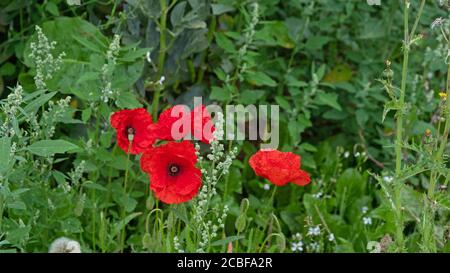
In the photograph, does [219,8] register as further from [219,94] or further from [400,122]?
[400,122]

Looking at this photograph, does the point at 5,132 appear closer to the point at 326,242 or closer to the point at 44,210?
the point at 44,210

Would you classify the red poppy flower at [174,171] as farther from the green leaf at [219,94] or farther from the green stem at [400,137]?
the green leaf at [219,94]

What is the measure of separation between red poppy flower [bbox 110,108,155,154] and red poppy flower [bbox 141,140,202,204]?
8cm

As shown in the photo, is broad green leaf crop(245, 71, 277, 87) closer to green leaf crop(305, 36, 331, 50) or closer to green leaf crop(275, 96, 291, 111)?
green leaf crop(275, 96, 291, 111)

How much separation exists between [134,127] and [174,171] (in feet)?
0.64

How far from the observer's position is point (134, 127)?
242 cm

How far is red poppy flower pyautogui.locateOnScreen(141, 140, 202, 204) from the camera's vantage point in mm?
2271

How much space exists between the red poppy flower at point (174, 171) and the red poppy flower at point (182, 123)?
0.11 ft

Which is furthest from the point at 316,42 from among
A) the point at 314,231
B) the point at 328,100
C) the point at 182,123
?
the point at 182,123

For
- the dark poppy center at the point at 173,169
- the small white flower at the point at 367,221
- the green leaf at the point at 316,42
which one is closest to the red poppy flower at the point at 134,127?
the dark poppy center at the point at 173,169

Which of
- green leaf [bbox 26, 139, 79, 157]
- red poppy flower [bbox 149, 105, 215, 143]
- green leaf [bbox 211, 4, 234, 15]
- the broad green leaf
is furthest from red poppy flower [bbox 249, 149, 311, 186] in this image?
green leaf [bbox 211, 4, 234, 15]

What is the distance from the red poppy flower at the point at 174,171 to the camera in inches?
89.4

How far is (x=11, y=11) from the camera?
3.17m

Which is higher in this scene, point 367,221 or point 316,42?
point 316,42
